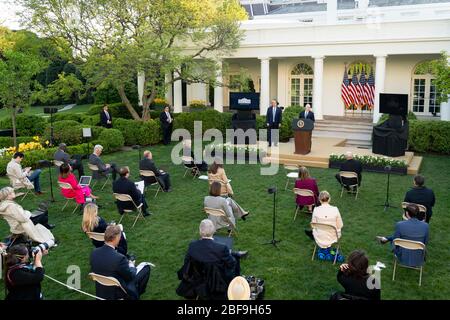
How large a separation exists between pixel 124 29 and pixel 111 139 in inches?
213

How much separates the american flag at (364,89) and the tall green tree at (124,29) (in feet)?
27.3

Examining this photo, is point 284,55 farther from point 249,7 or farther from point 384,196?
point 249,7

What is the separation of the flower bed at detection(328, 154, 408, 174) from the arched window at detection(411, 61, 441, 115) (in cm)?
1070

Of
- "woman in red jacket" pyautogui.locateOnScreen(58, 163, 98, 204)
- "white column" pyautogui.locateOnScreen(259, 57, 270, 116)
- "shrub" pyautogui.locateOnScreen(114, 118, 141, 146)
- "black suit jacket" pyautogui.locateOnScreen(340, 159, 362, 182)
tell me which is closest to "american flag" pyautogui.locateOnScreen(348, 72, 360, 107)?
"white column" pyautogui.locateOnScreen(259, 57, 270, 116)

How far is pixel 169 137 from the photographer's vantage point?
21.6 metres

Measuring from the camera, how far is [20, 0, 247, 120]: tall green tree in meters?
19.9

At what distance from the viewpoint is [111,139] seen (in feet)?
61.9

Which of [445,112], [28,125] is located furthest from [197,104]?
[445,112]

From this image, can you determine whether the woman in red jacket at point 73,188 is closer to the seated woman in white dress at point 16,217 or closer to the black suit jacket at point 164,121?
the seated woman in white dress at point 16,217

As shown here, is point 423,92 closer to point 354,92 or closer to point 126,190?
point 354,92

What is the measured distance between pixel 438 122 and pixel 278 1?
120 feet

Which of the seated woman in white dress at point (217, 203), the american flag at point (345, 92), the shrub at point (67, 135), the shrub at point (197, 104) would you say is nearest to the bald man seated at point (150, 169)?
the seated woman in white dress at point (217, 203)

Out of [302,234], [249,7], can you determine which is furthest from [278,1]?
[302,234]
